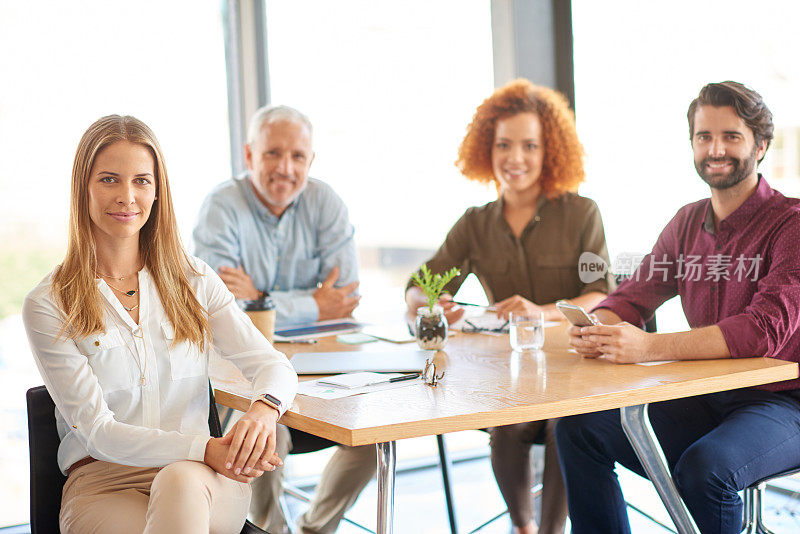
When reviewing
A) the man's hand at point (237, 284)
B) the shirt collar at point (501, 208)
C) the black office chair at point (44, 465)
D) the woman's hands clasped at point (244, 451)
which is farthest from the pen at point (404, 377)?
the shirt collar at point (501, 208)

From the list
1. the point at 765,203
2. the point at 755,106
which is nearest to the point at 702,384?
the point at 765,203

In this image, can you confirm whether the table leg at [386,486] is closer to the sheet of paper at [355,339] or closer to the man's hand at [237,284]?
the sheet of paper at [355,339]

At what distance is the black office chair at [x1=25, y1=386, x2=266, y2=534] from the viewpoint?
5.32ft

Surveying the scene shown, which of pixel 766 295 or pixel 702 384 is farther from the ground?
pixel 766 295

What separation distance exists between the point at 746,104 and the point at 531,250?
997 mm

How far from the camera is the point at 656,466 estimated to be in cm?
174

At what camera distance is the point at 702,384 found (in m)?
1.66

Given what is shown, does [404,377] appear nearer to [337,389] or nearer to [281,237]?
[337,389]

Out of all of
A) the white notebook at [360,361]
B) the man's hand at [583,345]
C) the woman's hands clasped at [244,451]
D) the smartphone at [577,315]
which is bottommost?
the woman's hands clasped at [244,451]

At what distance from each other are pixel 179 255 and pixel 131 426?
0.43m

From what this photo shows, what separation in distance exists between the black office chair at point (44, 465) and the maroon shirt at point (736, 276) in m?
1.21

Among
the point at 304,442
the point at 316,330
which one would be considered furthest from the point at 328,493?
the point at 316,330

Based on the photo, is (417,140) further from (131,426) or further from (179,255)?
(131,426)

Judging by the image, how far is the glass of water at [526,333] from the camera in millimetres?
2039
